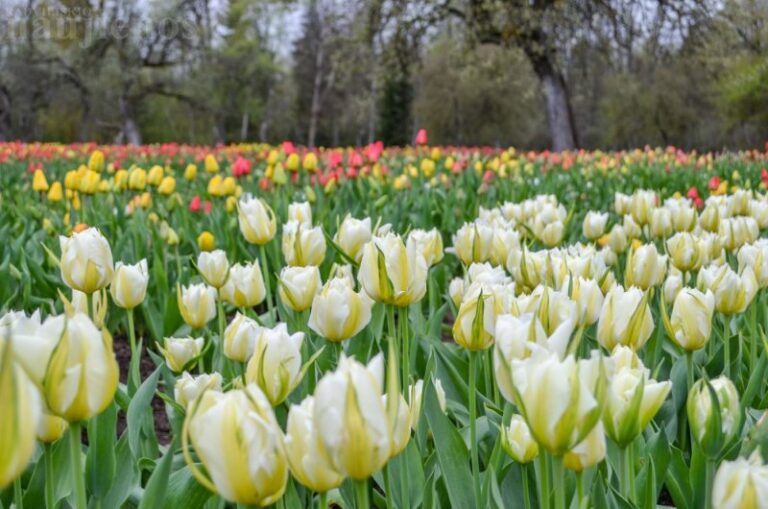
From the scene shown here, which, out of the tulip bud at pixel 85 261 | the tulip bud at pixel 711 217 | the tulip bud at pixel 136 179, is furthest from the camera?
the tulip bud at pixel 136 179

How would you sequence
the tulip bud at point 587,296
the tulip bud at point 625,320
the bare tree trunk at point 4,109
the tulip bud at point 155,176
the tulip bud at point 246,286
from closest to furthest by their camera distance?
the tulip bud at point 625,320
the tulip bud at point 587,296
the tulip bud at point 246,286
the tulip bud at point 155,176
the bare tree trunk at point 4,109

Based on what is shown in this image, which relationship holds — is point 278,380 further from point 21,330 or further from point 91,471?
point 91,471

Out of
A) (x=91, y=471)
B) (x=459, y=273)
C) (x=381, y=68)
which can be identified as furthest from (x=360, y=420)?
(x=381, y=68)

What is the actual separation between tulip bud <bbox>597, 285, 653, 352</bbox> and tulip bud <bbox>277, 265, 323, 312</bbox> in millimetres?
505

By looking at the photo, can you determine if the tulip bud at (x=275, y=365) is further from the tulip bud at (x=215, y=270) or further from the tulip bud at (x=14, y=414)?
the tulip bud at (x=215, y=270)

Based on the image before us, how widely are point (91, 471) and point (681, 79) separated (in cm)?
2995

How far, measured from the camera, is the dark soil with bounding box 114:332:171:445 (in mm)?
2441

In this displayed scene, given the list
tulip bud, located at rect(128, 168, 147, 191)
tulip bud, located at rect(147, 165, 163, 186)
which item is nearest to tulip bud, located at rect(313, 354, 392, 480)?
tulip bud, located at rect(128, 168, 147, 191)

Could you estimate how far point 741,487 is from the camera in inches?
28.4

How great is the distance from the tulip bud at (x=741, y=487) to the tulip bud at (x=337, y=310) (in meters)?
0.63

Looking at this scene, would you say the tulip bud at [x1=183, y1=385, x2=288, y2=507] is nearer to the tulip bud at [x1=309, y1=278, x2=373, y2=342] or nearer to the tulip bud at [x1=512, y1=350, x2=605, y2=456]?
the tulip bud at [x1=512, y1=350, x2=605, y2=456]

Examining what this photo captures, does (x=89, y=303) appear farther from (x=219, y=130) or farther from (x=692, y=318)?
(x=219, y=130)

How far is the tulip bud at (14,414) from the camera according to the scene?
1.83 feet

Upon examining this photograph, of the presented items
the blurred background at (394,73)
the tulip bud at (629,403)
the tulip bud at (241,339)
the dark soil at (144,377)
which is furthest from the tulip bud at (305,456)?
the blurred background at (394,73)
